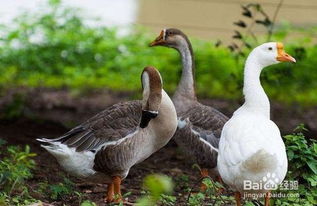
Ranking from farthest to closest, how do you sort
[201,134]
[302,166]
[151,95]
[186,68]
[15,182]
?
1. [186,68]
2. [201,134]
3. [151,95]
4. [302,166]
5. [15,182]

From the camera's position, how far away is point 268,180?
5.06 m

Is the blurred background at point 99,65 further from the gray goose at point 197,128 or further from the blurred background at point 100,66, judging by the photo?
the gray goose at point 197,128

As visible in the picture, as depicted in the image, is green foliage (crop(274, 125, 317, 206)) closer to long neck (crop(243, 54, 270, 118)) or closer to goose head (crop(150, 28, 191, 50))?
long neck (crop(243, 54, 270, 118))

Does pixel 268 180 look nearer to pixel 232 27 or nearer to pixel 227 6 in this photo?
pixel 232 27

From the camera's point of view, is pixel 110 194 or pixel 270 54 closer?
pixel 270 54

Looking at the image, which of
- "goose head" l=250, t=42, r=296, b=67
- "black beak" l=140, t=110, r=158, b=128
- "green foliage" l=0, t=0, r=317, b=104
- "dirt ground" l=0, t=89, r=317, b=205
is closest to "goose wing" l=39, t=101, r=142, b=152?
"black beak" l=140, t=110, r=158, b=128

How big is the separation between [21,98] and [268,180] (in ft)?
17.2

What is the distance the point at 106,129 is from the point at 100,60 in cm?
688

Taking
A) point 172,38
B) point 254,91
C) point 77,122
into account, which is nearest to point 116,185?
point 254,91

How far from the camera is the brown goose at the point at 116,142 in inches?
245

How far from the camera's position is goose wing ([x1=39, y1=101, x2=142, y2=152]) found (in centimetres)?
635

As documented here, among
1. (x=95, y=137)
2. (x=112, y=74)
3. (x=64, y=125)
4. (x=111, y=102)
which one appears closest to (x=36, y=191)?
(x=95, y=137)

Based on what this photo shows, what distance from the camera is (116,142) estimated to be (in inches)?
249

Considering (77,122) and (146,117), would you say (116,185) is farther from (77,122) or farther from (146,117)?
(77,122)
